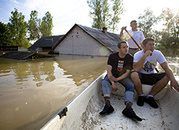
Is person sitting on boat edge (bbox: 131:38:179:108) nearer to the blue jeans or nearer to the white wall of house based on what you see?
the blue jeans

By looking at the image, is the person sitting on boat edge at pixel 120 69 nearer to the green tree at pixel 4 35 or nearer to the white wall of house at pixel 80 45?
the white wall of house at pixel 80 45

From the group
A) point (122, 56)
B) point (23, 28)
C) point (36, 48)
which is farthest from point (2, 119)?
point (23, 28)

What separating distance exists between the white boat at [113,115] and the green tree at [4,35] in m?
40.5

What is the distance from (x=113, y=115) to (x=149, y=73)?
1320mm

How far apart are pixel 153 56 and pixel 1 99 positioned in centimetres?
418

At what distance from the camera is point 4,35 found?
41.8 metres

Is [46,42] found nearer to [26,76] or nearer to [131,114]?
[26,76]

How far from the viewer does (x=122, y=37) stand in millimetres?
6445

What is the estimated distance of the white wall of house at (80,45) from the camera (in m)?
24.5

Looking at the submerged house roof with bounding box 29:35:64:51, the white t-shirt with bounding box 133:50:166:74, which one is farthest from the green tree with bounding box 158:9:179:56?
the white t-shirt with bounding box 133:50:166:74

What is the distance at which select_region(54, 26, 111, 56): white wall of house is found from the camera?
966 inches

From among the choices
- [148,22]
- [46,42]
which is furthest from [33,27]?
[148,22]

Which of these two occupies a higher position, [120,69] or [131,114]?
[120,69]

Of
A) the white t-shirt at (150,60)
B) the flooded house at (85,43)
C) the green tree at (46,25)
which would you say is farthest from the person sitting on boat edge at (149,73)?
the green tree at (46,25)
